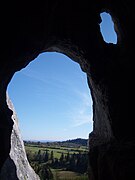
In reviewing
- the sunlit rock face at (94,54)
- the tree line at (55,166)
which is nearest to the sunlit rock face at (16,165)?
the sunlit rock face at (94,54)

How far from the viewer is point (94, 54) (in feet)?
44.3

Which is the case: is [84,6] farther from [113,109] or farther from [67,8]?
[113,109]

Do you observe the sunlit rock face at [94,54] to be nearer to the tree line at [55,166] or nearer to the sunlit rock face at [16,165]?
the sunlit rock face at [16,165]

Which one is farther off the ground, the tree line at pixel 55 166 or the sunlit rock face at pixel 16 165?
the sunlit rock face at pixel 16 165

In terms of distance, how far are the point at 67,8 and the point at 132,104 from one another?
612 centimetres

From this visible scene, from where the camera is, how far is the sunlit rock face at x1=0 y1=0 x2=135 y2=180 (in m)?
10.6

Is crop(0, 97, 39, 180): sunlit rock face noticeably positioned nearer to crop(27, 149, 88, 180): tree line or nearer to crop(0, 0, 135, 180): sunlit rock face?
crop(0, 0, 135, 180): sunlit rock face

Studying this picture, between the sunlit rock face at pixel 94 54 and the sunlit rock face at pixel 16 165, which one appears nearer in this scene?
the sunlit rock face at pixel 94 54

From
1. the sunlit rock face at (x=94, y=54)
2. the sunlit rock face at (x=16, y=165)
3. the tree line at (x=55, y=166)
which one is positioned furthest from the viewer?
the tree line at (x=55, y=166)

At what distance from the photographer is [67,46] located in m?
14.8

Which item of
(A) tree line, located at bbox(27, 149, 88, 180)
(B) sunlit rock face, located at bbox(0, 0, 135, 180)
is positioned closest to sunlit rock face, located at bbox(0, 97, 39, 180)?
(B) sunlit rock face, located at bbox(0, 0, 135, 180)

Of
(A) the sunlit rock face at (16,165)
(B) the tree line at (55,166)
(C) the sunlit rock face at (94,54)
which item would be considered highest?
(C) the sunlit rock face at (94,54)

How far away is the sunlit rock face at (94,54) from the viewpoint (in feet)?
34.7

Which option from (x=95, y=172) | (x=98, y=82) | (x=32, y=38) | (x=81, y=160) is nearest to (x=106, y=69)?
(x=98, y=82)
